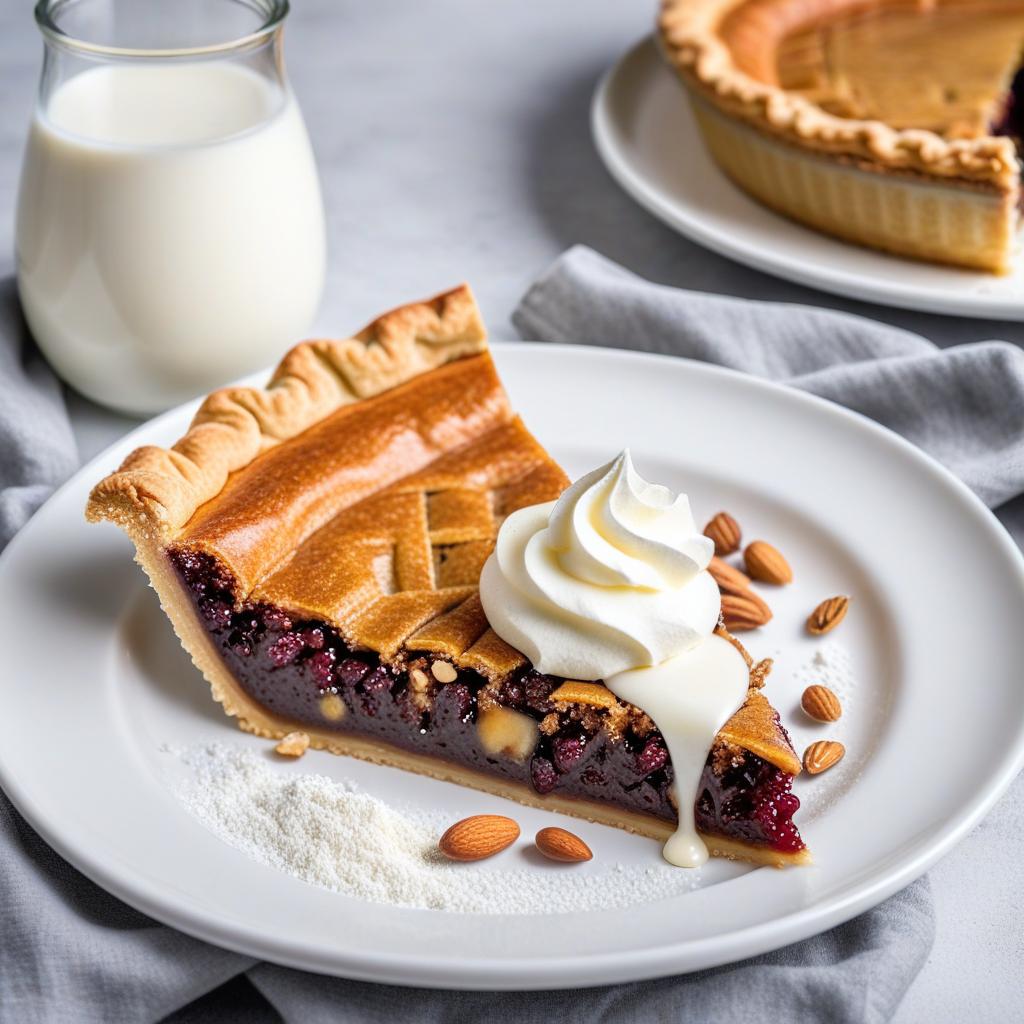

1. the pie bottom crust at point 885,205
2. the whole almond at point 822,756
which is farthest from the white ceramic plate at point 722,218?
the whole almond at point 822,756

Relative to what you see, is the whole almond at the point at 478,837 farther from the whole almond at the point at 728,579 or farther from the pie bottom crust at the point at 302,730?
the whole almond at the point at 728,579

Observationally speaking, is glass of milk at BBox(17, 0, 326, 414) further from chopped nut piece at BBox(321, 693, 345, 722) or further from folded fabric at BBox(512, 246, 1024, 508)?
chopped nut piece at BBox(321, 693, 345, 722)

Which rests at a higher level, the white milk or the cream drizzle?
the white milk

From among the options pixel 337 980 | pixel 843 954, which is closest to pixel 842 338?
pixel 843 954

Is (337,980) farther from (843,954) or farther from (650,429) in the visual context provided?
(650,429)

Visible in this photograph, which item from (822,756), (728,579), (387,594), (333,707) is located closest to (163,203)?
(387,594)

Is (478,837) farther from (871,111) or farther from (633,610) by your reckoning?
(871,111)

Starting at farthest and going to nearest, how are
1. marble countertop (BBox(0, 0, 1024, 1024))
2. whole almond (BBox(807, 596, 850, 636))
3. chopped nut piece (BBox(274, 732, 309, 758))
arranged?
marble countertop (BBox(0, 0, 1024, 1024)), whole almond (BBox(807, 596, 850, 636)), chopped nut piece (BBox(274, 732, 309, 758))

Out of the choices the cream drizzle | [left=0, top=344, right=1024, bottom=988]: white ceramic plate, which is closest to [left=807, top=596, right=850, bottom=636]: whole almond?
[left=0, top=344, right=1024, bottom=988]: white ceramic plate
